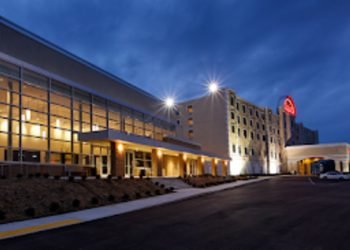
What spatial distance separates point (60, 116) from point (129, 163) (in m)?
9.73

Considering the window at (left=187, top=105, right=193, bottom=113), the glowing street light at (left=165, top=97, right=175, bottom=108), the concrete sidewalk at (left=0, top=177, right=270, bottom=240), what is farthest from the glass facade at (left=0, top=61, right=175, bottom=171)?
the window at (left=187, top=105, right=193, bottom=113)

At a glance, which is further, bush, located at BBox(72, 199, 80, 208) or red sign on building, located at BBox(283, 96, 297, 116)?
red sign on building, located at BBox(283, 96, 297, 116)

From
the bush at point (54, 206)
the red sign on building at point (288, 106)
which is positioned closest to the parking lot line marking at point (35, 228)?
the bush at point (54, 206)

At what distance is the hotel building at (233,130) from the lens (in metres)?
61.3

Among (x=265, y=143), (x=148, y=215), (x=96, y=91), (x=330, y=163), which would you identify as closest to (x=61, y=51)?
(x=96, y=91)

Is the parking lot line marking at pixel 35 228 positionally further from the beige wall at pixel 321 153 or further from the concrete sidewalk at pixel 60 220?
the beige wall at pixel 321 153

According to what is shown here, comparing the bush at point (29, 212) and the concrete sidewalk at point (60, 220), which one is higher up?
the bush at point (29, 212)

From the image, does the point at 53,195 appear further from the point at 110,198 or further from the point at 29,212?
the point at 110,198

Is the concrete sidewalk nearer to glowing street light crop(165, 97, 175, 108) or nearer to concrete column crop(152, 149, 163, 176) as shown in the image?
concrete column crop(152, 149, 163, 176)

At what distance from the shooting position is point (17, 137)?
2238 centimetres

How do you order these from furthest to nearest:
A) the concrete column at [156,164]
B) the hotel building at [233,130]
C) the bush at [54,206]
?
the hotel building at [233,130], the concrete column at [156,164], the bush at [54,206]

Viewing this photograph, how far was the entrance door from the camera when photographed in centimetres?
3300

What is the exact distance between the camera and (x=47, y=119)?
82.5 ft

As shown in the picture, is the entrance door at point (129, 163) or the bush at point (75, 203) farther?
the entrance door at point (129, 163)
